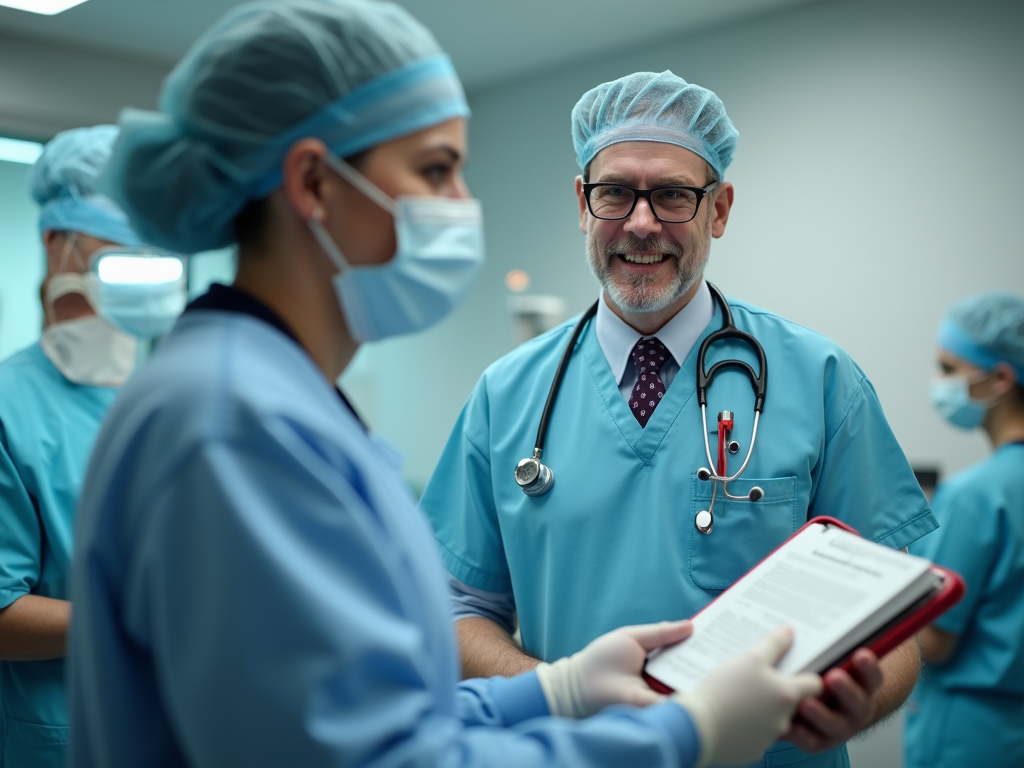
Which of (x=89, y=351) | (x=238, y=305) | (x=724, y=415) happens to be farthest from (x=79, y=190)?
(x=724, y=415)

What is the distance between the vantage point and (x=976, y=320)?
94.7 inches

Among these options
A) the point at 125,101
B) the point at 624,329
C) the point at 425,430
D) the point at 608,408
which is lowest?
the point at 425,430

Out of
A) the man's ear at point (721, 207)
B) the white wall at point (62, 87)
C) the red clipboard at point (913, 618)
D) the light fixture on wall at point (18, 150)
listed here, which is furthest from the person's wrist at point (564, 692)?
the light fixture on wall at point (18, 150)

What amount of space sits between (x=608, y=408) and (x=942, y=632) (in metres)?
1.30

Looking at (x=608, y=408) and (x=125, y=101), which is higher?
(x=125, y=101)

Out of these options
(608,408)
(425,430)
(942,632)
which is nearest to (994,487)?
(942,632)

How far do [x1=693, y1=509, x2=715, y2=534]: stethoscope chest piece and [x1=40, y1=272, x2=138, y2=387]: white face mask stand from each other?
1.24 metres

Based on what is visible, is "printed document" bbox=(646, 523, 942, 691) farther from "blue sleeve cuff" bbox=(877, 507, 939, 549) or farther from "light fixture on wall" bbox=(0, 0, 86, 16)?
"light fixture on wall" bbox=(0, 0, 86, 16)

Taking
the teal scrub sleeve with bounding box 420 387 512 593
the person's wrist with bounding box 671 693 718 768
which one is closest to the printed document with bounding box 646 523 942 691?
the person's wrist with bounding box 671 693 718 768

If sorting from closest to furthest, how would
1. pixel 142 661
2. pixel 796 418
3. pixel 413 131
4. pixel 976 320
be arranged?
1. pixel 142 661
2. pixel 413 131
3. pixel 796 418
4. pixel 976 320

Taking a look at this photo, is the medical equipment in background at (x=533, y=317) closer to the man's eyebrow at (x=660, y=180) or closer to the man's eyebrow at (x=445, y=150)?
the man's eyebrow at (x=660, y=180)

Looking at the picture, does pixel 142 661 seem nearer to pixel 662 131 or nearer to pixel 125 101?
pixel 662 131

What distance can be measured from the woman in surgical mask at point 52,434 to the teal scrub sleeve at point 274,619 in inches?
41.3

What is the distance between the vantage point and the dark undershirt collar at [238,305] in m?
0.78
